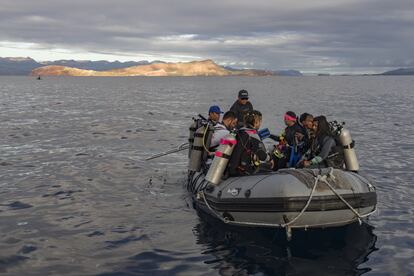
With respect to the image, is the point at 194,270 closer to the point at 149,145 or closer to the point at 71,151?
the point at 71,151

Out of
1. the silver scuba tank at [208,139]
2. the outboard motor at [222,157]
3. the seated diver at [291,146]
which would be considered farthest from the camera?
the seated diver at [291,146]

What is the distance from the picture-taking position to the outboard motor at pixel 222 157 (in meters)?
10.1

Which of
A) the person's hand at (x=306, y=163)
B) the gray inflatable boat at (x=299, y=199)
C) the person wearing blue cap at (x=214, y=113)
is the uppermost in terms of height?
the person wearing blue cap at (x=214, y=113)

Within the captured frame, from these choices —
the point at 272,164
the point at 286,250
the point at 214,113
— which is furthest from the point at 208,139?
the point at 286,250

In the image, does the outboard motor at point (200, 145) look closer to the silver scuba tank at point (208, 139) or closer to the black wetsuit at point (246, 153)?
the silver scuba tank at point (208, 139)

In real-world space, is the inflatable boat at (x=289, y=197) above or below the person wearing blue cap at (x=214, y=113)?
below

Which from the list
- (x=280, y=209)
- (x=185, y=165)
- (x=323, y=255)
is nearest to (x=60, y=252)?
(x=280, y=209)

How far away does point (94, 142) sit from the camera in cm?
2358

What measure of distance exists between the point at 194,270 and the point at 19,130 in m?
22.4

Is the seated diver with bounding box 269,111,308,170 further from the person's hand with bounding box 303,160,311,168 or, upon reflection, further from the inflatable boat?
the inflatable boat

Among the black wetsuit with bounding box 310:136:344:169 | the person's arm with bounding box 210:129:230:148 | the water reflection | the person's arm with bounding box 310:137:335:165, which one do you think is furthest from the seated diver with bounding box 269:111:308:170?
the water reflection

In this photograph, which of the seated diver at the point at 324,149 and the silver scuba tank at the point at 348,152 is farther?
the silver scuba tank at the point at 348,152

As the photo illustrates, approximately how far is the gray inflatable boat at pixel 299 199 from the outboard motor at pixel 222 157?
0.47 meters

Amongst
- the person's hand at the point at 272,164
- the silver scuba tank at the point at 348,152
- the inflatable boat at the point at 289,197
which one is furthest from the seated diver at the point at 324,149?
the inflatable boat at the point at 289,197
